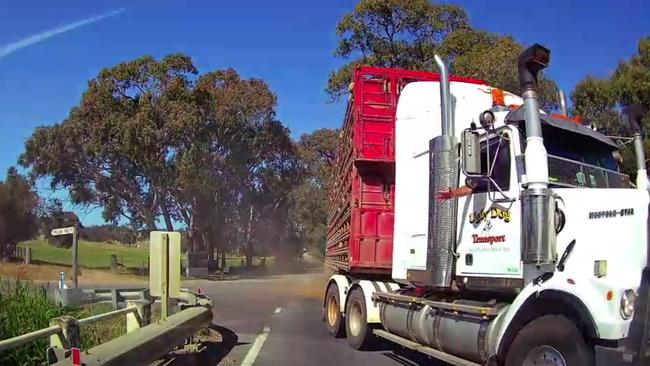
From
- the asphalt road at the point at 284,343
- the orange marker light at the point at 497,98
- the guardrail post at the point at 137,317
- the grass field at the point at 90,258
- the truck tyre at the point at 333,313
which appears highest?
the orange marker light at the point at 497,98

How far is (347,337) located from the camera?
39.0 feet

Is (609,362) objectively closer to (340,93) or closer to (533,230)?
(533,230)

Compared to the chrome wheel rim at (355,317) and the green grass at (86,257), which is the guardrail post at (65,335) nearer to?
the chrome wheel rim at (355,317)

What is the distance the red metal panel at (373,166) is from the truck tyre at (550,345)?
4369 millimetres

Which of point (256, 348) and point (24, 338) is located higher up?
point (24, 338)

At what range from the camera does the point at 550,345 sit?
5.97 m

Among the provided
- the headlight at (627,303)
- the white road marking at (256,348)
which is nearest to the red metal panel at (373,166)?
the white road marking at (256,348)

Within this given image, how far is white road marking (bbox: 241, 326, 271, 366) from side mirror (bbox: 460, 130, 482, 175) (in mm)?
4657

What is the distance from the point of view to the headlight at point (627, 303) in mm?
5671

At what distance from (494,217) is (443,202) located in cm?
99

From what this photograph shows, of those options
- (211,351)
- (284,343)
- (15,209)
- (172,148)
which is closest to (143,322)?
(211,351)

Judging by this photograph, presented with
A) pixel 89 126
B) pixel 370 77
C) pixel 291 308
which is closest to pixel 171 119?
pixel 89 126

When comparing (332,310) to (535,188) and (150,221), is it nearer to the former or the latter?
(535,188)

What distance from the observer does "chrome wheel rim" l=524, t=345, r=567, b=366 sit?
5855 millimetres
